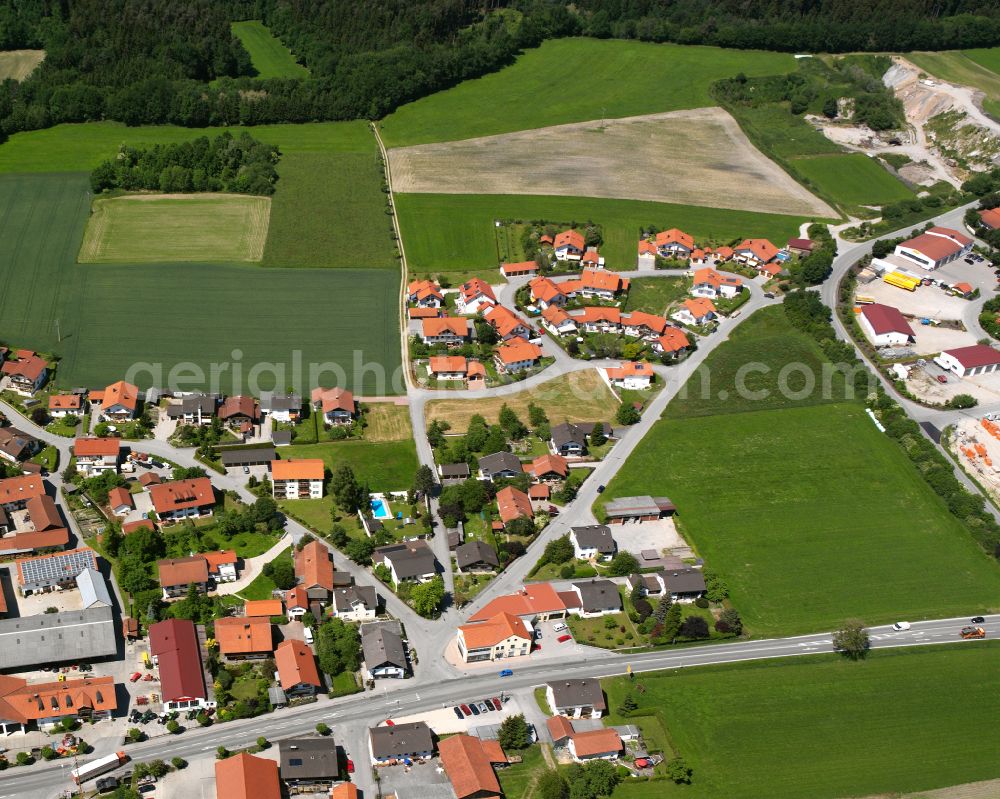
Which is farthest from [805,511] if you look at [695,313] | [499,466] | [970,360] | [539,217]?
[539,217]

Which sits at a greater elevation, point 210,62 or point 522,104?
point 210,62

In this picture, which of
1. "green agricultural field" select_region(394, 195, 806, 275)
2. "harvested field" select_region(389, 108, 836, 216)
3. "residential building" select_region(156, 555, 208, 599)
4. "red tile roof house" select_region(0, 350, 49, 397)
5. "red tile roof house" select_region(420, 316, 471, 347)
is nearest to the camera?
"residential building" select_region(156, 555, 208, 599)

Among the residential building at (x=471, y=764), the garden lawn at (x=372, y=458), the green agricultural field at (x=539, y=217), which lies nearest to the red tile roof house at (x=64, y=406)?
the garden lawn at (x=372, y=458)

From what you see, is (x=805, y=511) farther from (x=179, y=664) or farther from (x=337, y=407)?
(x=179, y=664)

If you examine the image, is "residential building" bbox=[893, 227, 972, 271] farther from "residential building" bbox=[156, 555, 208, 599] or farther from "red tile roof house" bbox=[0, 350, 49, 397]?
"red tile roof house" bbox=[0, 350, 49, 397]

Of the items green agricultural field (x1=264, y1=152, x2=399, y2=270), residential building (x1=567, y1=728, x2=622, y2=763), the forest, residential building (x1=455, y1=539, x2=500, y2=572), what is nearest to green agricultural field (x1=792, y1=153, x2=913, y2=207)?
the forest

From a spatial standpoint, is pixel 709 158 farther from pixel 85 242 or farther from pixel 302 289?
pixel 85 242

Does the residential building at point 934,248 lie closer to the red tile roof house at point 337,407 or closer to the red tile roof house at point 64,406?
the red tile roof house at point 337,407
